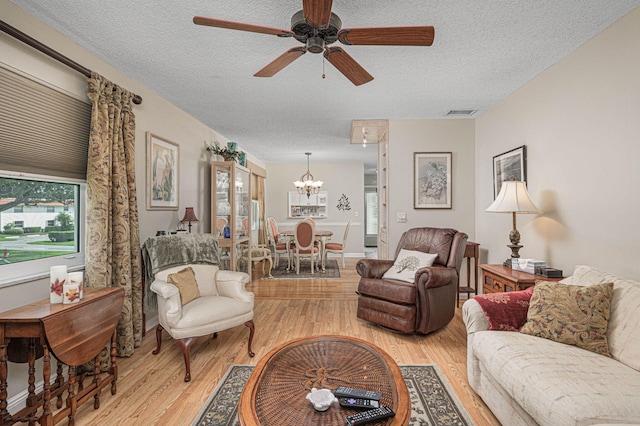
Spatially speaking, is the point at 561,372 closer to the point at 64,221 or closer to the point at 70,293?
the point at 70,293

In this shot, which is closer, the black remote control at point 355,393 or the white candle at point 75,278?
the black remote control at point 355,393

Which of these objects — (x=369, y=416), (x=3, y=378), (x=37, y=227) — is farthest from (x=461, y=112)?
(x=3, y=378)

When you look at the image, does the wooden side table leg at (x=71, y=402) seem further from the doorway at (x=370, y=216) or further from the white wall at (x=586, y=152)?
the doorway at (x=370, y=216)

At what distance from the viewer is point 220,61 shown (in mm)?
2617

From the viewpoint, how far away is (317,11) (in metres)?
1.50

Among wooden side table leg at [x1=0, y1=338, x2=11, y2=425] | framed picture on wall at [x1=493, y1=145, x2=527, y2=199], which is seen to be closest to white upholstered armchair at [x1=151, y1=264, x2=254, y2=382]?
wooden side table leg at [x1=0, y1=338, x2=11, y2=425]

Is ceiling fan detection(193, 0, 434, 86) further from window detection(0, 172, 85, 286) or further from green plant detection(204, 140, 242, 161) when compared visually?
green plant detection(204, 140, 242, 161)

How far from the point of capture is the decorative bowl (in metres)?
1.24

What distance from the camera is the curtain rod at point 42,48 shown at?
1.75m

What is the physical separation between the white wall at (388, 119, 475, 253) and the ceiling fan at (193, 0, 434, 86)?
8.14 ft

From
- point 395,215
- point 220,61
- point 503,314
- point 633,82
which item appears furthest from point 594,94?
point 220,61

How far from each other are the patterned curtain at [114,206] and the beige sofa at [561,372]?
2690 millimetres

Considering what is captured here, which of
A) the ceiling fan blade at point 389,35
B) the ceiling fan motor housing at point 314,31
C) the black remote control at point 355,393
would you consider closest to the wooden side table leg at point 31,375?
the black remote control at point 355,393

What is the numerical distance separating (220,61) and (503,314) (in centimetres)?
289
